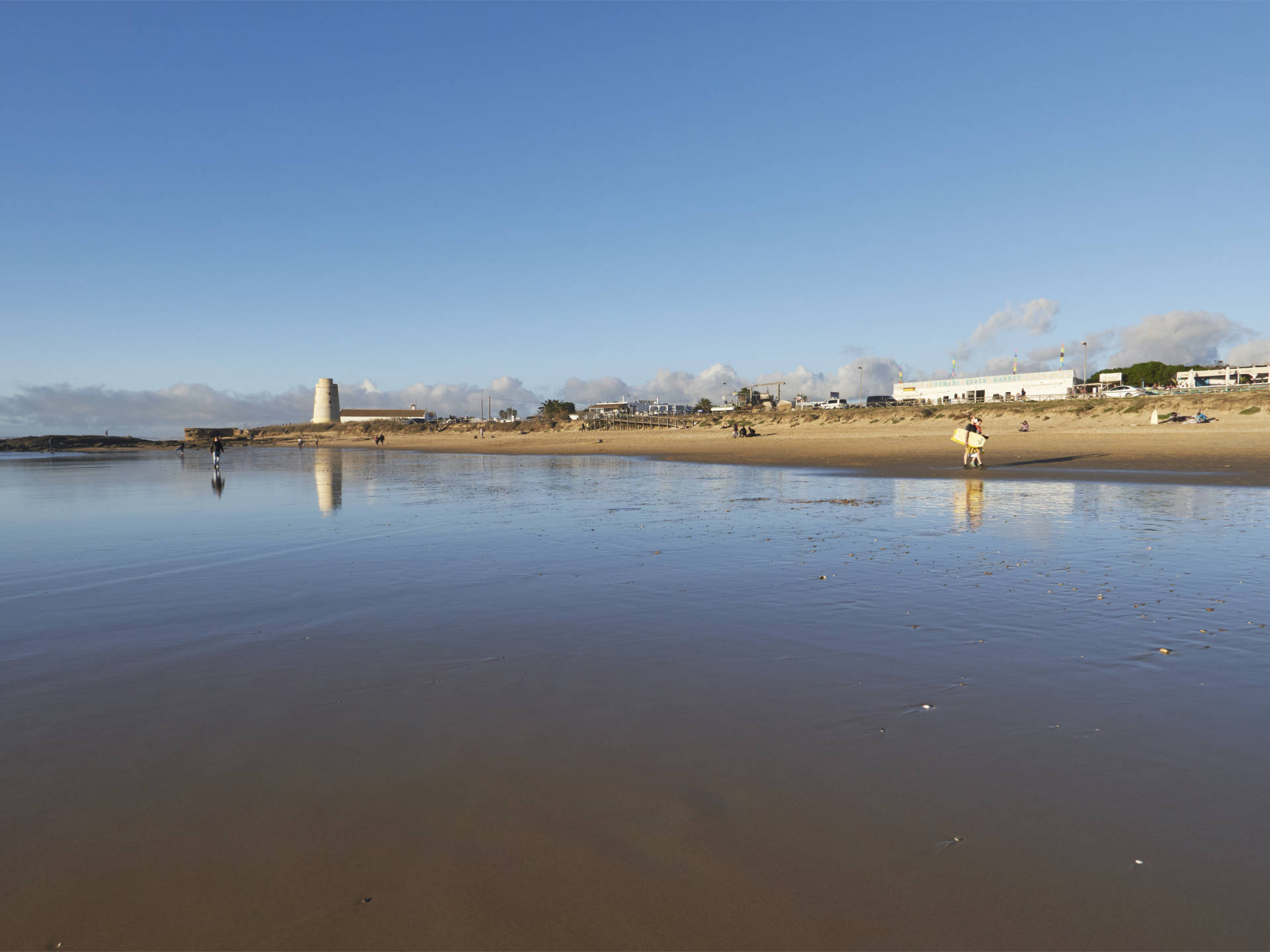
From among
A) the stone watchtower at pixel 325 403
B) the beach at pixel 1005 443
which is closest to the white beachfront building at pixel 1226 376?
the beach at pixel 1005 443

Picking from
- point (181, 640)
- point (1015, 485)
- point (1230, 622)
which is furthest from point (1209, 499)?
point (181, 640)

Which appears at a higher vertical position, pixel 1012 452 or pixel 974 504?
pixel 1012 452

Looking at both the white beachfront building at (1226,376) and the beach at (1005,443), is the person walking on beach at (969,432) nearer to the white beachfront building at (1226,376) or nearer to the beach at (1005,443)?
the beach at (1005,443)

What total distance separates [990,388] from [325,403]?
150 m

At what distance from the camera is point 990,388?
4353 inches

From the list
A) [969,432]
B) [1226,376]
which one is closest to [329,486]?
[969,432]

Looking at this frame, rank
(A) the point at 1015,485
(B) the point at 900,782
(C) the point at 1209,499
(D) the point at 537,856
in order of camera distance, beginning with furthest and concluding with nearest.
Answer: (A) the point at 1015,485, (C) the point at 1209,499, (B) the point at 900,782, (D) the point at 537,856

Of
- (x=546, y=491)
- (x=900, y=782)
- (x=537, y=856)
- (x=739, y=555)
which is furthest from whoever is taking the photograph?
(x=546, y=491)

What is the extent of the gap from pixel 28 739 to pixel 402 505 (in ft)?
57.4

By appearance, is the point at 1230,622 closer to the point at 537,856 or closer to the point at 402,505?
the point at 537,856

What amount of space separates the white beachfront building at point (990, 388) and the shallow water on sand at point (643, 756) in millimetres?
92820

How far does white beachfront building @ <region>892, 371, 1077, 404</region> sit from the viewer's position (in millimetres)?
101188

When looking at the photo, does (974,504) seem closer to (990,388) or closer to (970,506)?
(970,506)

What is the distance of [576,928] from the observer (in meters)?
3.18
